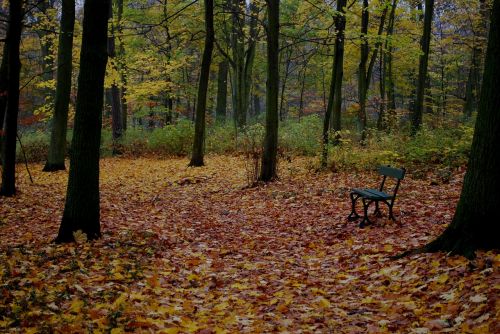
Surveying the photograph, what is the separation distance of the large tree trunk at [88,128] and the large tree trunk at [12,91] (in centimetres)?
469

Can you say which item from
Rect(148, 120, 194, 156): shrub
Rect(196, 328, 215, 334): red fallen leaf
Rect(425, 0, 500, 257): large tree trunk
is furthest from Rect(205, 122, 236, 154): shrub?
Rect(196, 328, 215, 334): red fallen leaf

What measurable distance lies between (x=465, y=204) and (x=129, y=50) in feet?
79.7

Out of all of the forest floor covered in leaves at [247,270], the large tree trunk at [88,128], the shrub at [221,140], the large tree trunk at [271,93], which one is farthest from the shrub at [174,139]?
the large tree trunk at [88,128]

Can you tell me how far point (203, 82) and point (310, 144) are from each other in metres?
5.56

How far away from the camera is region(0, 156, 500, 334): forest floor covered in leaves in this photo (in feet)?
14.1

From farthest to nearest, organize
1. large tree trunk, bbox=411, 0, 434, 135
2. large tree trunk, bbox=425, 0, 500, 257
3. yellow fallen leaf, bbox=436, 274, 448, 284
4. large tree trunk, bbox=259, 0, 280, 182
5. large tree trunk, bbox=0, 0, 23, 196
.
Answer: large tree trunk, bbox=411, 0, 434, 135, large tree trunk, bbox=259, 0, 280, 182, large tree trunk, bbox=0, 0, 23, 196, large tree trunk, bbox=425, 0, 500, 257, yellow fallen leaf, bbox=436, 274, 448, 284

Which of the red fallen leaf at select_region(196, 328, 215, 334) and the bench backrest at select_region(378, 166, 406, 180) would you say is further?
the bench backrest at select_region(378, 166, 406, 180)

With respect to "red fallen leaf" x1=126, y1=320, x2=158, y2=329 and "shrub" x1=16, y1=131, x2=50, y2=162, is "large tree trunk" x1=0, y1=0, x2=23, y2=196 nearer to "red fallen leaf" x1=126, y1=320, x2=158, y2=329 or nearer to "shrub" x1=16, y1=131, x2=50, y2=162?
"red fallen leaf" x1=126, y1=320, x2=158, y2=329

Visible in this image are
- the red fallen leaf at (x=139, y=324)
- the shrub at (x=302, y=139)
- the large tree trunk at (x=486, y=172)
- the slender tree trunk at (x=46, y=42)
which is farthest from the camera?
the shrub at (x=302, y=139)

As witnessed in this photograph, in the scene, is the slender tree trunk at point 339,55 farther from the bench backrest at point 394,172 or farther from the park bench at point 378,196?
the park bench at point 378,196

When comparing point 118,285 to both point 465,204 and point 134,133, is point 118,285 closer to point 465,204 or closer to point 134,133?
point 465,204

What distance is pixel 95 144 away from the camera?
7.16 meters

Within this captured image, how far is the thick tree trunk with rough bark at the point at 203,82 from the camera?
52.1 ft

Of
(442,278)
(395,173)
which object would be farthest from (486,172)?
(395,173)
